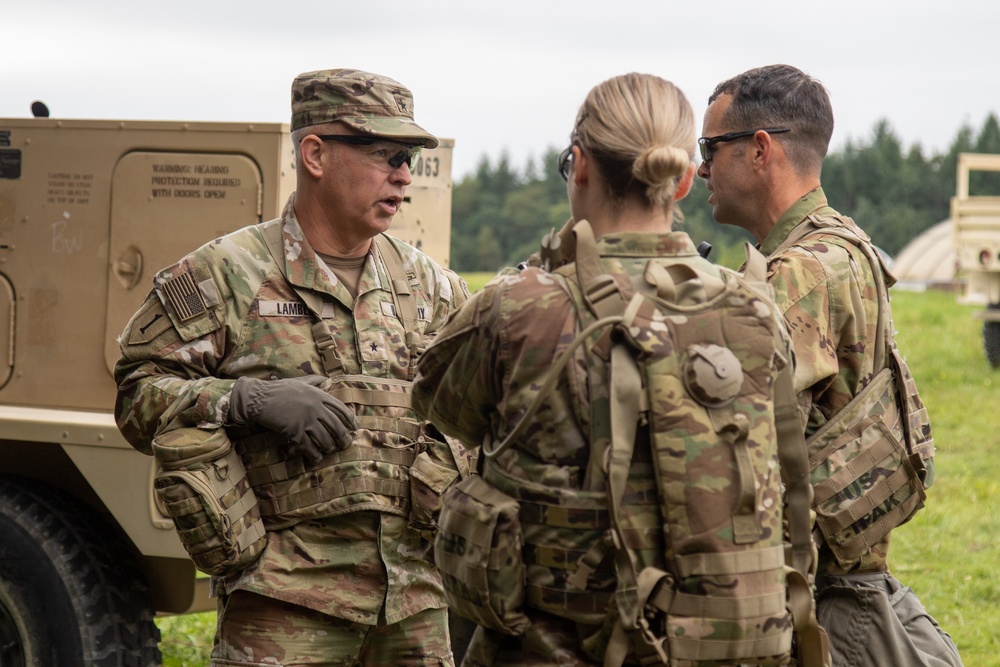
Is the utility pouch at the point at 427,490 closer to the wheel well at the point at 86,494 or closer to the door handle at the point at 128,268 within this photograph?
the wheel well at the point at 86,494

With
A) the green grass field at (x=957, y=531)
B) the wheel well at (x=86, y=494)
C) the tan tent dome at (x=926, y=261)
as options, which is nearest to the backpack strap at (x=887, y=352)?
the wheel well at (x=86, y=494)

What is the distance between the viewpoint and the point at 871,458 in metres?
3.04

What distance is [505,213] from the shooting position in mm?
56094

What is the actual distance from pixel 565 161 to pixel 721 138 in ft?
3.00

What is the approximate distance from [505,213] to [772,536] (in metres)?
54.0

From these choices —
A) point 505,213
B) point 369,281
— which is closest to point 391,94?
point 369,281

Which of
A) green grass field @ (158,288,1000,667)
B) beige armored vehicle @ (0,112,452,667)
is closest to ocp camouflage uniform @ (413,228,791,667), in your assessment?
beige armored vehicle @ (0,112,452,667)

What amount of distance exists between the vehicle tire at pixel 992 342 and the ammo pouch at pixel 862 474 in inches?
438

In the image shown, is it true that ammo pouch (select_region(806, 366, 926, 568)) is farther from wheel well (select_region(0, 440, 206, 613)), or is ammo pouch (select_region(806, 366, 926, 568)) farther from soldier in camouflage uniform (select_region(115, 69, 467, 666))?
wheel well (select_region(0, 440, 206, 613))

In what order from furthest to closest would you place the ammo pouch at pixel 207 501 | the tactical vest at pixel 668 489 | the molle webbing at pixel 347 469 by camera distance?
1. the molle webbing at pixel 347 469
2. the ammo pouch at pixel 207 501
3. the tactical vest at pixel 668 489

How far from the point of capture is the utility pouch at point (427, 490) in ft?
10.6

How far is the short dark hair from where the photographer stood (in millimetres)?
3254

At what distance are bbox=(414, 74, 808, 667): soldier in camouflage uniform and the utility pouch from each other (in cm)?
71

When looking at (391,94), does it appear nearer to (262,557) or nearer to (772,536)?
(262,557)
